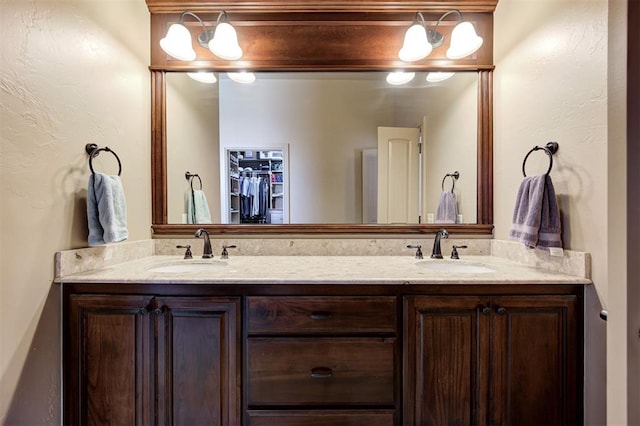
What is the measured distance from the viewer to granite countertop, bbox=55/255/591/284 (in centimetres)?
112

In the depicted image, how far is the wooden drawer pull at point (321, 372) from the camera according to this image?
111cm

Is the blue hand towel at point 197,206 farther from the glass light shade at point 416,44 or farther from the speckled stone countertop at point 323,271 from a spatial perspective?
the glass light shade at point 416,44

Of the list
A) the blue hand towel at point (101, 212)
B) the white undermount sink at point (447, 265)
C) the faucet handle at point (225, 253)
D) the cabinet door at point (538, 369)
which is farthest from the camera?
the faucet handle at point (225, 253)

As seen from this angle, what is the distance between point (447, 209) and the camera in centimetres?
172

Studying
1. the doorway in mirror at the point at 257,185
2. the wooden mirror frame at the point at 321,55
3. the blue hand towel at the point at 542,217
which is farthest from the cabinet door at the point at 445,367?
the doorway in mirror at the point at 257,185

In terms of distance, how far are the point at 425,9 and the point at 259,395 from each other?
214 centimetres

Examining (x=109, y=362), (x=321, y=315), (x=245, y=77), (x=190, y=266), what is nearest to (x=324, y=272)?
(x=321, y=315)

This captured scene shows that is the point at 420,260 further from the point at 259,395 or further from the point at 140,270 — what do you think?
the point at 140,270

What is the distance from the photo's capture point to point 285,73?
1.72 m

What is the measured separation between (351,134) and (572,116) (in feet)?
3.32

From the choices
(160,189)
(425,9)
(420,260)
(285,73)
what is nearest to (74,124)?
(160,189)

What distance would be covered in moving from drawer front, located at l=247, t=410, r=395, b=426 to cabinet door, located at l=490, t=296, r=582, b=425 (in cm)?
45

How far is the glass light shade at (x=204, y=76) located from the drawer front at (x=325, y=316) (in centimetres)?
137

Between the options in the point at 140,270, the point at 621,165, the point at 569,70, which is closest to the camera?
the point at 621,165
